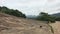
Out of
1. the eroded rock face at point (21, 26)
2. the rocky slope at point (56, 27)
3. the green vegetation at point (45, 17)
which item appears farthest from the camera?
the green vegetation at point (45, 17)

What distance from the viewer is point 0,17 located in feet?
9.00

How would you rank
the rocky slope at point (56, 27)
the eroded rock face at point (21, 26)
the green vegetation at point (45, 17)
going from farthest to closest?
the green vegetation at point (45, 17), the rocky slope at point (56, 27), the eroded rock face at point (21, 26)

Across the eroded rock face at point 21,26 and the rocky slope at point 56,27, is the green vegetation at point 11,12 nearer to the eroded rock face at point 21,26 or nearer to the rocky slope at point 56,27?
the eroded rock face at point 21,26

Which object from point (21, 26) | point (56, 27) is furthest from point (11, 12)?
point (56, 27)

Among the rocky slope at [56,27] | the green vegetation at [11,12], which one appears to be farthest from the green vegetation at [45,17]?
the green vegetation at [11,12]

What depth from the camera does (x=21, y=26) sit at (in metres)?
2.73

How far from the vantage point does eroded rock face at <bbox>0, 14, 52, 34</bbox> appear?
8.49 ft

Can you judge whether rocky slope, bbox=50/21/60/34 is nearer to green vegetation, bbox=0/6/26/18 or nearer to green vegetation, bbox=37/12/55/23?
green vegetation, bbox=37/12/55/23

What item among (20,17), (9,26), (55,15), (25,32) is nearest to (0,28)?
(9,26)

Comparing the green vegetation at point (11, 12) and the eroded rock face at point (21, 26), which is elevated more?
the green vegetation at point (11, 12)

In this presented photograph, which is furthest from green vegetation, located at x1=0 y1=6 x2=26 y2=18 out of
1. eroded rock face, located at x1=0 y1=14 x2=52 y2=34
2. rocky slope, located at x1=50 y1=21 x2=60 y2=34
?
rocky slope, located at x1=50 y1=21 x2=60 y2=34

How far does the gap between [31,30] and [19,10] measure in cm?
55

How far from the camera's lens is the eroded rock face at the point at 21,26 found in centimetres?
259

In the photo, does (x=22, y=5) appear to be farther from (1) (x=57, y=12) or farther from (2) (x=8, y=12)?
(1) (x=57, y=12)
